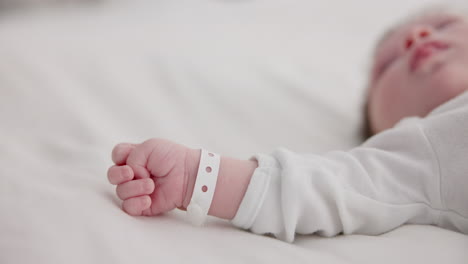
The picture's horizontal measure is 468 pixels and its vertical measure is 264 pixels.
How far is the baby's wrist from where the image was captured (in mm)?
755

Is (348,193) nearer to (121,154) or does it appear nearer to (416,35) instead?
(121,154)

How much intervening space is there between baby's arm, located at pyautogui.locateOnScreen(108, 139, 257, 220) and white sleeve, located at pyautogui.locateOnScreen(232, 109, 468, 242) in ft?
0.08

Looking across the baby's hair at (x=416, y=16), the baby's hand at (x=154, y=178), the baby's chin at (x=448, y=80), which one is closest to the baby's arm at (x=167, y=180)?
the baby's hand at (x=154, y=178)

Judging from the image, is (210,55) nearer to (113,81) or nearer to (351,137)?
(113,81)

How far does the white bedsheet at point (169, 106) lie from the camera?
0.69 metres

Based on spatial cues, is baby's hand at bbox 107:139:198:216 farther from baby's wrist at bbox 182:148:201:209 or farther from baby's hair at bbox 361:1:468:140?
baby's hair at bbox 361:1:468:140

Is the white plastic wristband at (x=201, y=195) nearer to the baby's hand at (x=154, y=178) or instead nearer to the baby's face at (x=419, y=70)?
the baby's hand at (x=154, y=178)

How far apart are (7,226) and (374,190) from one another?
0.52 meters

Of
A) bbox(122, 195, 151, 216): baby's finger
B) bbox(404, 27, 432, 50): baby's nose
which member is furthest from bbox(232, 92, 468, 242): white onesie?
bbox(404, 27, 432, 50): baby's nose

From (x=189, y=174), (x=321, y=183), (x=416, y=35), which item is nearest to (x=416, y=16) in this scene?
(x=416, y=35)

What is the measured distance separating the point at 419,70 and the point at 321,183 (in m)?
0.46

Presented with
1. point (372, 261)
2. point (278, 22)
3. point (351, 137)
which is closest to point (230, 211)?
point (372, 261)

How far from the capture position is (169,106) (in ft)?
3.91

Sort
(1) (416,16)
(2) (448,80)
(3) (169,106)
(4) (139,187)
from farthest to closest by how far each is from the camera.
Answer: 1. (1) (416,16)
2. (3) (169,106)
3. (2) (448,80)
4. (4) (139,187)
